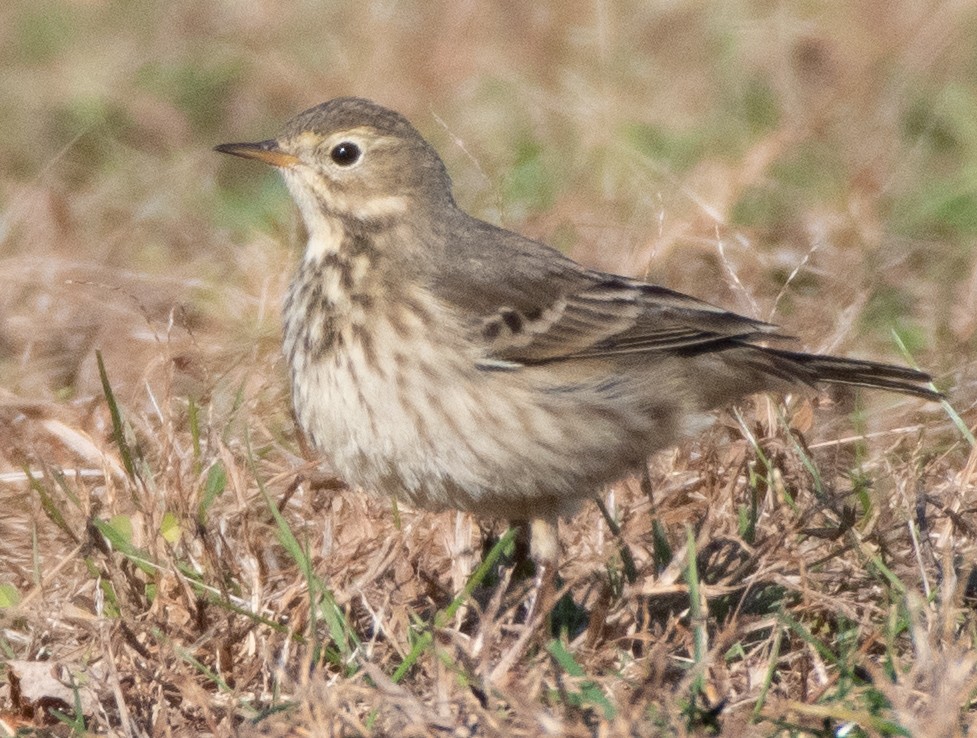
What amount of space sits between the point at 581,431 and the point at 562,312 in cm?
46

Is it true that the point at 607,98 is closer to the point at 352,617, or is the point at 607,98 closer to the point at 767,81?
the point at 767,81

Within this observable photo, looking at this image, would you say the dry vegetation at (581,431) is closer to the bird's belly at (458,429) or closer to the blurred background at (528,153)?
the blurred background at (528,153)

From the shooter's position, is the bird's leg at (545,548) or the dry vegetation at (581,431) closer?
the dry vegetation at (581,431)

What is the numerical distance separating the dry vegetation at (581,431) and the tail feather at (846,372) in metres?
0.23

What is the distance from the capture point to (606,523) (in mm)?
5156

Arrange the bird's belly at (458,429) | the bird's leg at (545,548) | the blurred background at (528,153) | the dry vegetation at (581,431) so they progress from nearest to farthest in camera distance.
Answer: the dry vegetation at (581,431)
the bird's belly at (458,429)
the bird's leg at (545,548)
the blurred background at (528,153)

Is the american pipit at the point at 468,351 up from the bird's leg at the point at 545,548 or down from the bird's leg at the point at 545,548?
up

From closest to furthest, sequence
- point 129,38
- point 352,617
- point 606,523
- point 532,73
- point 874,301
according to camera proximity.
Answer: point 352,617, point 606,523, point 874,301, point 532,73, point 129,38

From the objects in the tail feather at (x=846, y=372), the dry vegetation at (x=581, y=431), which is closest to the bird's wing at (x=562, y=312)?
the tail feather at (x=846, y=372)

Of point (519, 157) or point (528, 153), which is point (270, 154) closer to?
point (519, 157)

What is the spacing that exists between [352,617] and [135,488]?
0.77 meters

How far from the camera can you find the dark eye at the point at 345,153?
5227 millimetres

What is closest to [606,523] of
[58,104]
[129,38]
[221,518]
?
[221,518]

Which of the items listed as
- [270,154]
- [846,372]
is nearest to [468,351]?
[270,154]
